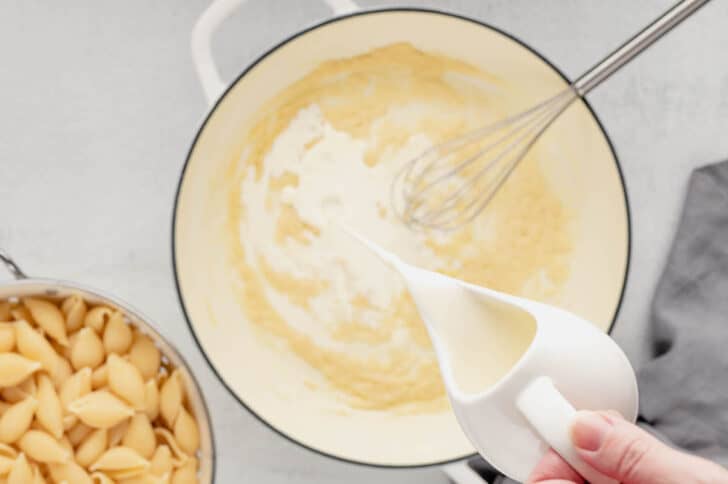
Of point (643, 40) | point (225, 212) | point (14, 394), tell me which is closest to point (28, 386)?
point (14, 394)

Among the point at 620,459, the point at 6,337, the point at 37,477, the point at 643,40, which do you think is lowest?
the point at 37,477

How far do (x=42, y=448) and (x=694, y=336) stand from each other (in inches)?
25.3

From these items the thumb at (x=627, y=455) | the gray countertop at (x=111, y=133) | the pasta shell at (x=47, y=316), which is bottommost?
the pasta shell at (x=47, y=316)

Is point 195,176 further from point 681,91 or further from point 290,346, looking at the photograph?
point 681,91

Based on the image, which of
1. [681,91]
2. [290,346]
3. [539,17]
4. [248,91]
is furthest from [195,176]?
[681,91]

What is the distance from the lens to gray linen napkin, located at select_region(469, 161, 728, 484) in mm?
930

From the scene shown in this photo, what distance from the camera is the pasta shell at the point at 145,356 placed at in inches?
34.8

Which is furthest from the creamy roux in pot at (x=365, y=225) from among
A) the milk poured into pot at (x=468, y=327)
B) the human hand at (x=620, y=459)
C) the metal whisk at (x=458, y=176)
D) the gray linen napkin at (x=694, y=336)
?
the human hand at (x=620, y=459)

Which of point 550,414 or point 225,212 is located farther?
point 225,212

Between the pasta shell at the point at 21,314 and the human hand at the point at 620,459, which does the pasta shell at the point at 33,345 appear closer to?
the pasta shell at the point at 21,314

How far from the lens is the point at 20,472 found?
83cm

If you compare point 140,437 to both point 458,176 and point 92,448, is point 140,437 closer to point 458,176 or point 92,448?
point 92,448

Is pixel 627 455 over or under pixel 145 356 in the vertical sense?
over

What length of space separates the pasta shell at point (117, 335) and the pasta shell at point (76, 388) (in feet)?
0.10
